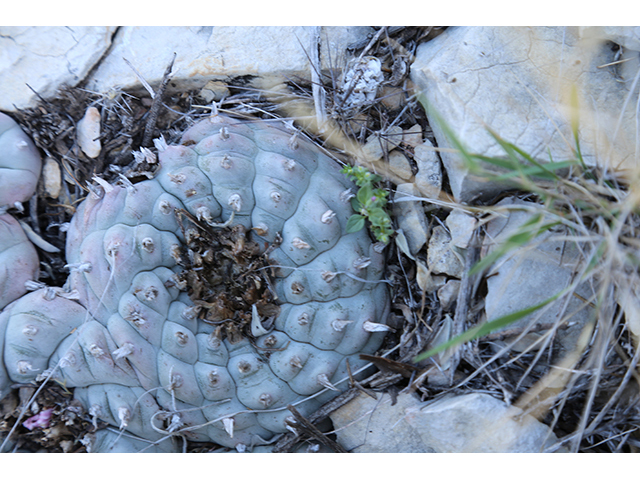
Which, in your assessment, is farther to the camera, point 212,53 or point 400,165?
point 212,53

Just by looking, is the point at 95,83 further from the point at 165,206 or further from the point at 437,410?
the point at 437,410

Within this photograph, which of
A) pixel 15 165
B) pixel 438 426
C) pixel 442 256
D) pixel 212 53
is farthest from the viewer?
pixel 212 53

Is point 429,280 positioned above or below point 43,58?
below

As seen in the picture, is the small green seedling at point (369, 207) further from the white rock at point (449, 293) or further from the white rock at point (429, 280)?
the white rock at point (449, 293)

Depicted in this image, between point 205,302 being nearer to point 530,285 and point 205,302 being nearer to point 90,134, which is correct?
point 90,134

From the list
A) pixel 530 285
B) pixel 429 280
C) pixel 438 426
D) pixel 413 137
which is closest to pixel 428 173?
pixel 413 137

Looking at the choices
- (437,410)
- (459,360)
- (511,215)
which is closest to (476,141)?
(511,215)

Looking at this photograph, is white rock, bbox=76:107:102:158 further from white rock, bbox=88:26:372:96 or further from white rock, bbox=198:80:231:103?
white rock, bbox=198:80:231:103
